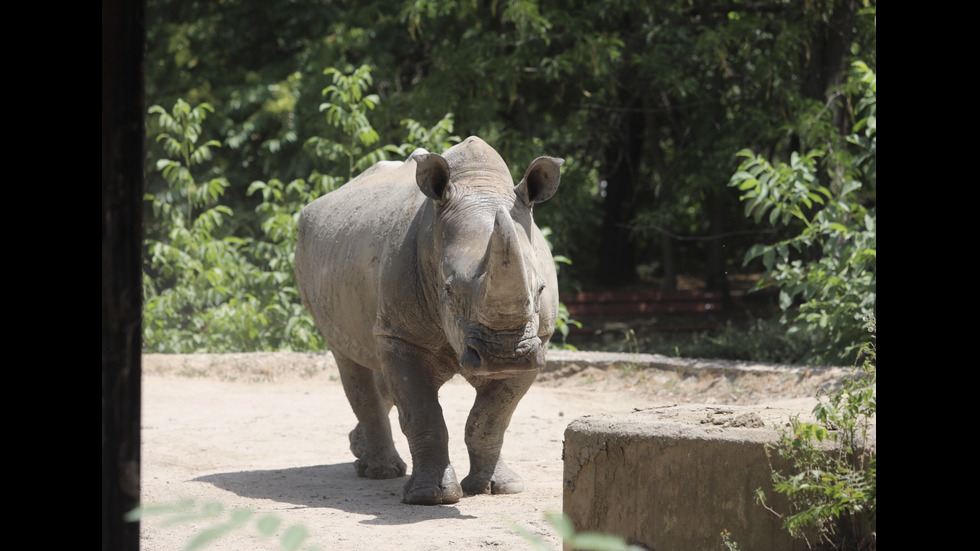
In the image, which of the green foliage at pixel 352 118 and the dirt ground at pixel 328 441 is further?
the green foliage at pixel 352 118

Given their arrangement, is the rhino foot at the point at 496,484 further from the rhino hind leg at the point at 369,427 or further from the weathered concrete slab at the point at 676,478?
the weathered concrete slab at the point at 676,478

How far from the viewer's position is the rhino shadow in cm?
570

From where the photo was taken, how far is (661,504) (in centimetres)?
430

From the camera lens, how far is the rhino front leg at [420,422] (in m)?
5.85

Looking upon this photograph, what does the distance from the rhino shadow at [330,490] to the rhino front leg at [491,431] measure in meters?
0.39

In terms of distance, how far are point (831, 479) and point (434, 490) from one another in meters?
2.39

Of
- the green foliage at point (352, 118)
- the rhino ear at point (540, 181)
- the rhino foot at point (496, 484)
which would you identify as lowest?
the rhino foot at point (496, 484)

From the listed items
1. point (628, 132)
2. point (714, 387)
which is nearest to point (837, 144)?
point (714, 387)

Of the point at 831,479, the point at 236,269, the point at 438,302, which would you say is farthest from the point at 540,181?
the point at 236,269

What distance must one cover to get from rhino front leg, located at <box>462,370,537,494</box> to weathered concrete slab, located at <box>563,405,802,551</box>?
1323 millimetres

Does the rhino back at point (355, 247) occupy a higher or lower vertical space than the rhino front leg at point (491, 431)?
higher

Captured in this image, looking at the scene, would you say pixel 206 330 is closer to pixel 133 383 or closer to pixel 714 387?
pixel 714 387

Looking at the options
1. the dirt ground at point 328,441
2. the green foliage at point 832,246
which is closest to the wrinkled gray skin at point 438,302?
the dirt ground at point 328,441
